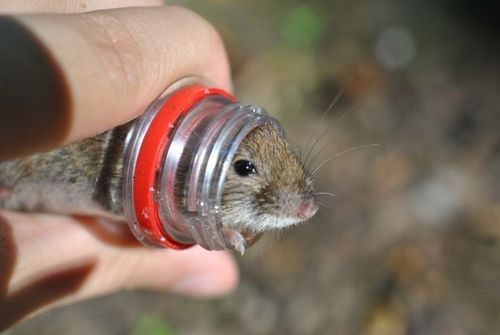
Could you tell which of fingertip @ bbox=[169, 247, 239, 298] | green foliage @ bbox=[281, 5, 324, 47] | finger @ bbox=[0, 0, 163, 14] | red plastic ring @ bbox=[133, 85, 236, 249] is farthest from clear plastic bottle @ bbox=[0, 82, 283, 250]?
green foliage @ bbox=[281, 5, 324, 47]

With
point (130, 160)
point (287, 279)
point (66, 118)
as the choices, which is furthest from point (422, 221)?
point (66, 118)

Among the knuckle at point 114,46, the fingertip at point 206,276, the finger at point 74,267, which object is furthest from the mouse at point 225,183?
the fingertip at point 206,276

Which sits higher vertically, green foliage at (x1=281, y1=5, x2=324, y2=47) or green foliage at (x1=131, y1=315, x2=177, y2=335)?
green foliage at (x1=281, y1=5, x2=324, y2=47)

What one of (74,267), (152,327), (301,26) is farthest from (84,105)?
(301,26)

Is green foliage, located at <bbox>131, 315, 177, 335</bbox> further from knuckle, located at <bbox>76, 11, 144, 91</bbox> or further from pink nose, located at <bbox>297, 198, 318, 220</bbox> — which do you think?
knuckle, located at <bbox>76, 11, 144, 91</bbox>

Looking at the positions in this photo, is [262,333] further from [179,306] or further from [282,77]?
[282,77]

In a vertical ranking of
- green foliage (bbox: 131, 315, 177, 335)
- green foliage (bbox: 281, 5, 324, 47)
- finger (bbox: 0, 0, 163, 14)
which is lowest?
green foliage (bbox: 131, 315, 177, 335)

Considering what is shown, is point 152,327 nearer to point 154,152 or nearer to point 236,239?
point 236,239
